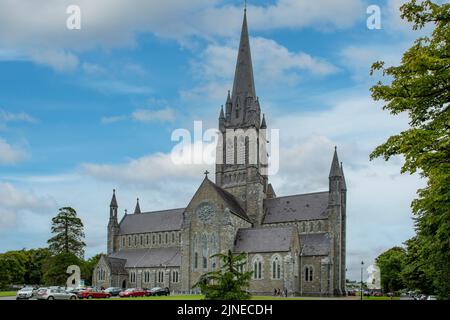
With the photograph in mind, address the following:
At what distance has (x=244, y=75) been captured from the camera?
82.5m

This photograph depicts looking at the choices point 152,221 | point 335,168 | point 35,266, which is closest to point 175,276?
point 152,221

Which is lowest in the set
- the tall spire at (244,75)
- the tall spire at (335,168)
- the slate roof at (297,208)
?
the slate roof at (297,208)

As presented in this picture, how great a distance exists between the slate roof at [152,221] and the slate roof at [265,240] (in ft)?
66.4

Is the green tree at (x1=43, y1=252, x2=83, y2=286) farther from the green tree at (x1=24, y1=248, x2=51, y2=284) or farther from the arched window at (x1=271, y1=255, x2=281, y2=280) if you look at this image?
the arched window at (x1=271, y1=255, x2=281, y2=280)

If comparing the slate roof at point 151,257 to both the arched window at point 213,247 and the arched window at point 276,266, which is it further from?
the arched window at point 276,266

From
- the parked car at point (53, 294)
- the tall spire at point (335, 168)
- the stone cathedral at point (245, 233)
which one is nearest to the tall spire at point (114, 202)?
the stone cathedral at point (245, 233)

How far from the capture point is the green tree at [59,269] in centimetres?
7400

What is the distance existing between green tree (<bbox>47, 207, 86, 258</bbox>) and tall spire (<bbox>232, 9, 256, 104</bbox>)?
Answer: 34.6 m

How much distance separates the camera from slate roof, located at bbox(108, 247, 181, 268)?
252 feet

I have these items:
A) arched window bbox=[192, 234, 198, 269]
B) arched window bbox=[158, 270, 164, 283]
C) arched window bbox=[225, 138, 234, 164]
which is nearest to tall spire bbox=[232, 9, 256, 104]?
arched window bbox=[225, 138, 234, 164]

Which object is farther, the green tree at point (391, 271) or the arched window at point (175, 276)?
the green tree at point (391, 271)

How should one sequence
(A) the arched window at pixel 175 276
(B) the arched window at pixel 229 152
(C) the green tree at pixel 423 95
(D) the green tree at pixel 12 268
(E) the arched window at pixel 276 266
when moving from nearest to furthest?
(C) the green tree at pixel 423 95
(E) the arched window at pixel 276 266
(A) the arched window at pixel 175 276
(B) the arched window at pixel 229 152
(D) the green tree at pixel 12 268
